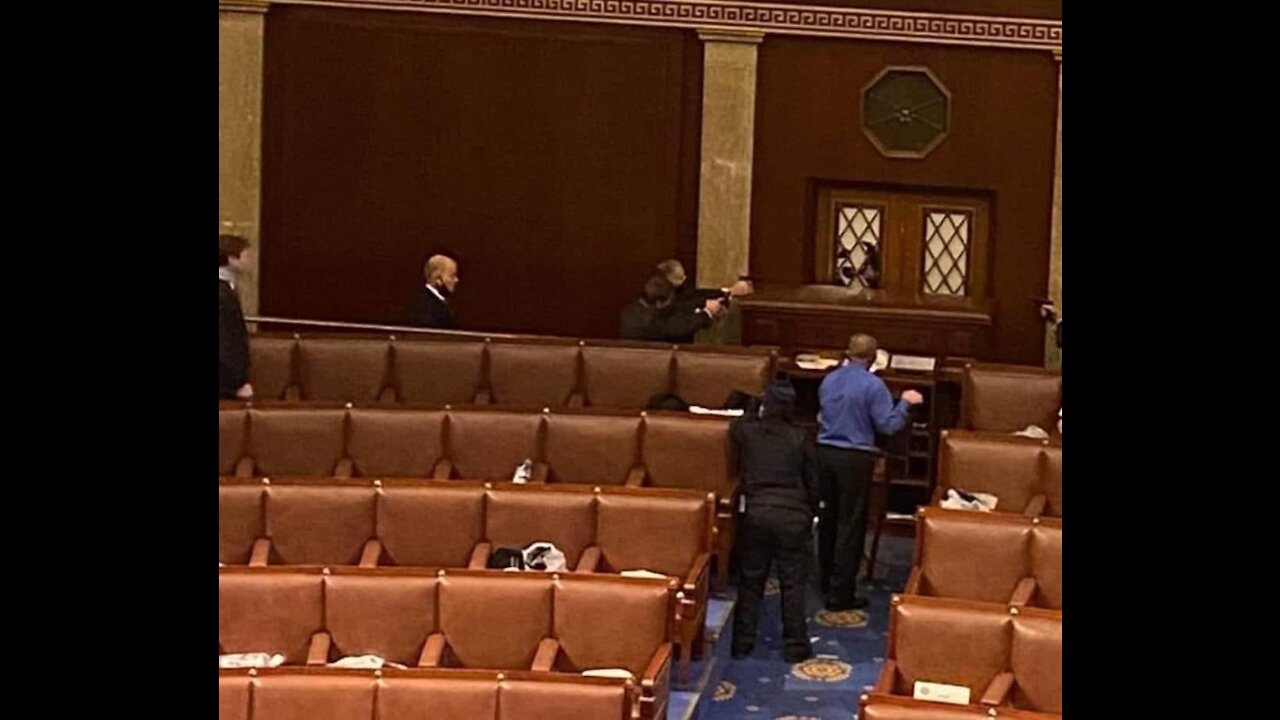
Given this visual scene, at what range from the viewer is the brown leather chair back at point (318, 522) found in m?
8.69

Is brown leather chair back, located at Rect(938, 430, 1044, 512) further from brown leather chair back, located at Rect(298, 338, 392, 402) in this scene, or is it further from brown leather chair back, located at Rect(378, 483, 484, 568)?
brown leather chair back, located at Rect(298, 338, 392, 402)

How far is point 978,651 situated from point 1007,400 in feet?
12.7

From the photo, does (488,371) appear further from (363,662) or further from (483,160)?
(363,662)

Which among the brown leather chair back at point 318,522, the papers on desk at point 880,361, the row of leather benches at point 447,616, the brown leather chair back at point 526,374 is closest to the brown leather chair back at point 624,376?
the brown leather chair back at point 526,374

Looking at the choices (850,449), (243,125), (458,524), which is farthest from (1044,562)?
(243,125)

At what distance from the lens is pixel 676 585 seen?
769cm

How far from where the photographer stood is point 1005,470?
9.61 meters

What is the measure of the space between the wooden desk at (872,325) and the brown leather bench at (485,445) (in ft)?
9.41

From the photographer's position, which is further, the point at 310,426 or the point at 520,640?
the point at 310,426

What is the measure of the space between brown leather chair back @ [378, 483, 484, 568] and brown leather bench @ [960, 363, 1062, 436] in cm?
351

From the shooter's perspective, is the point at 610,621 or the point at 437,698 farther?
the point at 610,621

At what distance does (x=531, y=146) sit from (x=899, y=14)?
110 inches
